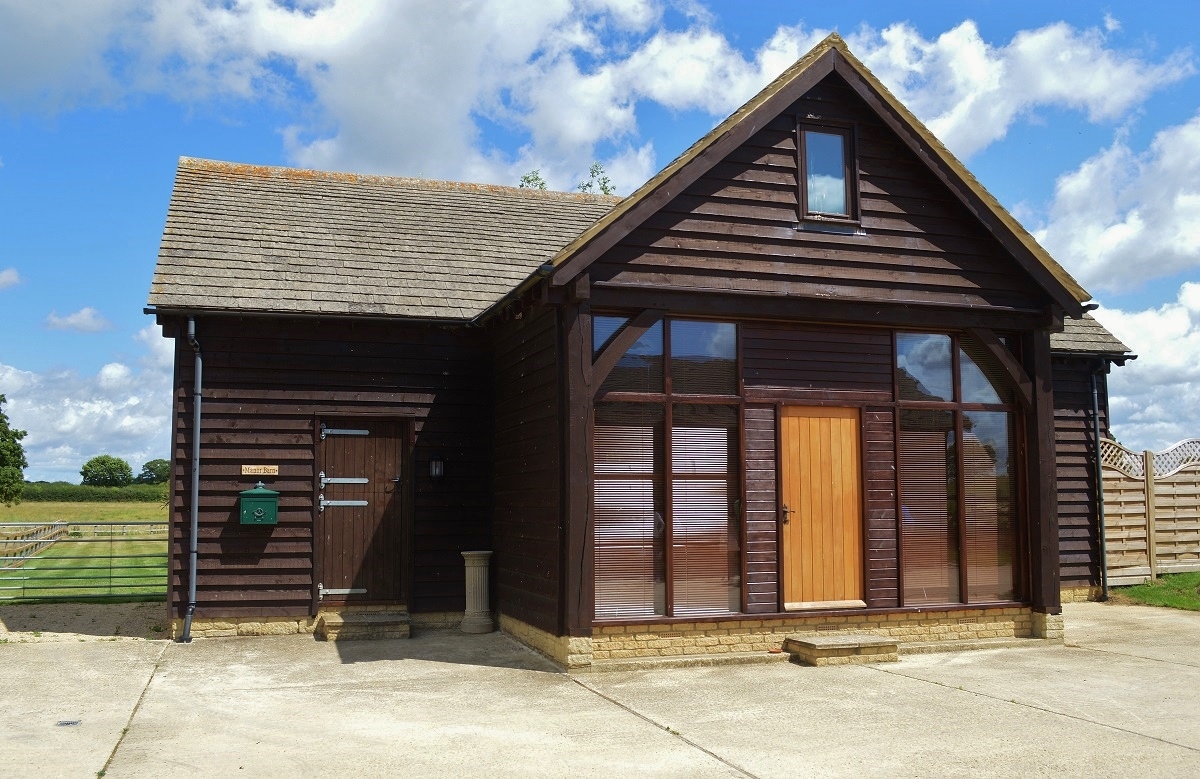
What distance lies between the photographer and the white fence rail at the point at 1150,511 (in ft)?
51.2

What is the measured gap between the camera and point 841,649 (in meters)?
9.84

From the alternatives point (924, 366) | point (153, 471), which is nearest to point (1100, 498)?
point (924, 366)

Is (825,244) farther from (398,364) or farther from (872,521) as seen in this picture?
(398,364)

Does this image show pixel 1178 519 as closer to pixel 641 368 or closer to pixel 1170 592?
pixel 1170 592

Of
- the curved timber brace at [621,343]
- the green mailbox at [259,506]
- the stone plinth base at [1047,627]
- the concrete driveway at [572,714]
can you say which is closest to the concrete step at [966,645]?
the stone plinth base at [1047,627]

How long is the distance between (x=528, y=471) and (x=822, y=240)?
3.99 metres

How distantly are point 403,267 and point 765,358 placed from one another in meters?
5.42

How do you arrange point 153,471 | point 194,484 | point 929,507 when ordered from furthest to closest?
point 153,471, point 194,484, point 929,507

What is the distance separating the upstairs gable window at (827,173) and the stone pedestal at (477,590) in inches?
219

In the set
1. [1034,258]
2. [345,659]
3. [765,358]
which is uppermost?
[1034,258]

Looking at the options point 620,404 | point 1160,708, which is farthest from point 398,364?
point 1160,708

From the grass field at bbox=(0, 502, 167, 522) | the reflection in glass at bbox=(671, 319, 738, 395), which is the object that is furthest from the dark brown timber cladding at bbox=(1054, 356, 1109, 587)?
the grass field at bbox=(0, 502, 167, 522)

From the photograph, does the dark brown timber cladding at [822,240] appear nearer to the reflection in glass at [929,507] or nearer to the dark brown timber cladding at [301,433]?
Result: the reflection in glass at [929,507]

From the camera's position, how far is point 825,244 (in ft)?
35.2
